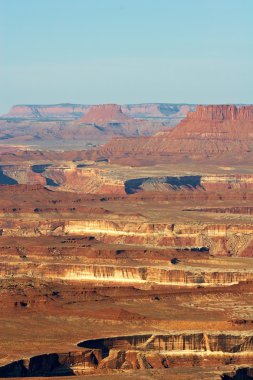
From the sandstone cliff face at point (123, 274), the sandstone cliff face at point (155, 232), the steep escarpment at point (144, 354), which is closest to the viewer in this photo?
the steep escarpment at point (144, 354)

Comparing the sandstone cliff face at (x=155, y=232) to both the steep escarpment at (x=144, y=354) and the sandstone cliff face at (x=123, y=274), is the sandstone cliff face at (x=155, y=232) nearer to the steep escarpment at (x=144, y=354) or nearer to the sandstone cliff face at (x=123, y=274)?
the sandstone cliff face at (x=123, y=274)

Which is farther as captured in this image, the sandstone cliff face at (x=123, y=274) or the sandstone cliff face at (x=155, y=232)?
the sandstone cliff face at (x=155, y=232)

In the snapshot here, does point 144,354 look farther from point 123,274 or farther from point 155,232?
point 155,232

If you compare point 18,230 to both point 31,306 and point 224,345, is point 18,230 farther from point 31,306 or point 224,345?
point 224,345

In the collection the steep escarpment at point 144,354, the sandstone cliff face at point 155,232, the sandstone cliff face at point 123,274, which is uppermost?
the sandstone cliff face at point 155,232

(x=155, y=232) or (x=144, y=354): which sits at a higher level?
(x=155, y=232)

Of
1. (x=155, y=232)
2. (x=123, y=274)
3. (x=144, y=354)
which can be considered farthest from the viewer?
(x=155, y=232)

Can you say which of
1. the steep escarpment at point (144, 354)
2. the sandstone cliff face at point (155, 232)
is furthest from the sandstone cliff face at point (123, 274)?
the steep escarpment at point (144, 354)

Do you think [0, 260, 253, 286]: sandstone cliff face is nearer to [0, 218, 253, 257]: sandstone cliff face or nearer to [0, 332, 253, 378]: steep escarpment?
[0, 218, 253, 257]: sandstone cliff face

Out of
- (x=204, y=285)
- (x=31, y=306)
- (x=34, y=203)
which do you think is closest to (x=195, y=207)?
(x=34, y=203)

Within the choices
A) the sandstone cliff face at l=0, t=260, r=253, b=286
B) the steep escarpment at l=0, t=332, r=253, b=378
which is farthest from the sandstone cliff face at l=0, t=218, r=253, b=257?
the steep escarpment at l=0, t=332, r=253, b=378

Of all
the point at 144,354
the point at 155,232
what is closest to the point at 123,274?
the point at 155,232

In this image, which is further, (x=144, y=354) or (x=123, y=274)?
(x=123, y=274)
